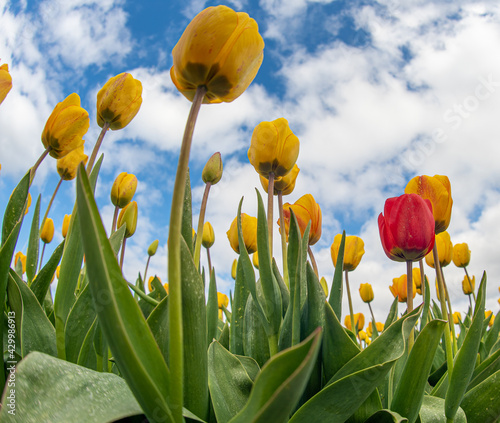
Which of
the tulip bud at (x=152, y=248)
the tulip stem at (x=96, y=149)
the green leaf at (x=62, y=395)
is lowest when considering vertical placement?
the tulip bud at (x=152, y=248)

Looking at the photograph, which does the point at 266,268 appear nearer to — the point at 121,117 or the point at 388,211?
the point at 388,211

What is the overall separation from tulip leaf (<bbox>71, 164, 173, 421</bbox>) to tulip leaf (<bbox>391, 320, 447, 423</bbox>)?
445mm

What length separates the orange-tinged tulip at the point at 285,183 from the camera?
129cm

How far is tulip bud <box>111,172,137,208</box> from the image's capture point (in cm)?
149

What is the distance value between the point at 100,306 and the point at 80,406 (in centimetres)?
18

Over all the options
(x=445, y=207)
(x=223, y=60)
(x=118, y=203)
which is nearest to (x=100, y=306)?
(x=223, y=60)

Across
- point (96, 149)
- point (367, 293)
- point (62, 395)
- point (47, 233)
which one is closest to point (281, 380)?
point (62, 395)

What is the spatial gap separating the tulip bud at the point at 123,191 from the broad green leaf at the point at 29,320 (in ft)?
2.37

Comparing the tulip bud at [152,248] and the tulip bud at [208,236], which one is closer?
the tulip bud at [208,236]

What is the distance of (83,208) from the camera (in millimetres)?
370

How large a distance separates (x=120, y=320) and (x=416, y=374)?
1.79ft

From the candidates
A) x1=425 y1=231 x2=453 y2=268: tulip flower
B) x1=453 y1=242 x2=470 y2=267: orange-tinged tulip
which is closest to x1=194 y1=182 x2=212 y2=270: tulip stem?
x1=425 y1=231 x2=453 y2=268: tulip flower

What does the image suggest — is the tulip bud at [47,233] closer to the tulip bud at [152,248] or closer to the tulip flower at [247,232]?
the tulip bud at [152,248]

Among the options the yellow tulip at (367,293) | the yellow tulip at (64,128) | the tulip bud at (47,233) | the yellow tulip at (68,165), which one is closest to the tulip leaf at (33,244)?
the yellow tulip at (64,128)
